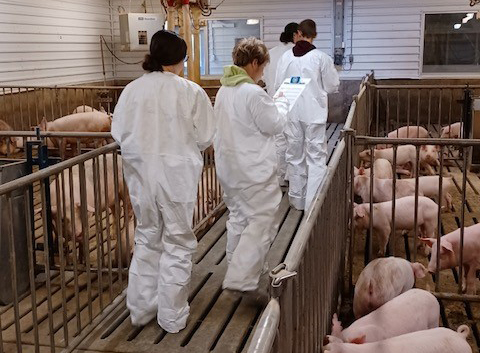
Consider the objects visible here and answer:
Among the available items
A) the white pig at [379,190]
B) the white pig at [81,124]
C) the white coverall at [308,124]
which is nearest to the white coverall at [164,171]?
the white coverall at [308,124]

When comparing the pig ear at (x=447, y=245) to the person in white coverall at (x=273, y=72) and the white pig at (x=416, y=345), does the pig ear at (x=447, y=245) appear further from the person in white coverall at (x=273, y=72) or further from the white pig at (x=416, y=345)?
the person in white coverall at (x=273, y=72)

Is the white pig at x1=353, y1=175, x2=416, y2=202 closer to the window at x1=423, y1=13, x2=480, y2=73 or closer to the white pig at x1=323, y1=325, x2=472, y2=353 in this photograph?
the white pig at x1=323, y1=325, x2=472, y2=353

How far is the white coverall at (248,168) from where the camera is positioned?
168 inches

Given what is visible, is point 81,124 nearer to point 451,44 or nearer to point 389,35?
point 389,35

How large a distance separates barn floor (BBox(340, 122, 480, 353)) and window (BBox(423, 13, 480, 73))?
647 centimetres

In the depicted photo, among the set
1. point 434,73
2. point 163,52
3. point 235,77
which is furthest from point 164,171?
point 434,73

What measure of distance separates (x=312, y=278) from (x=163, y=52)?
1785 millimetres

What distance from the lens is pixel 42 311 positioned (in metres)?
4.49

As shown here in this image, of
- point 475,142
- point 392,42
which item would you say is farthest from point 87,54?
point 475,142

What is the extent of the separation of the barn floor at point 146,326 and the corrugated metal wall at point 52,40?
7134 millimetres

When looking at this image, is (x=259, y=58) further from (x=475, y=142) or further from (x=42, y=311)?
(x=42, y=311)

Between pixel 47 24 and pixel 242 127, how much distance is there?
30.7ft

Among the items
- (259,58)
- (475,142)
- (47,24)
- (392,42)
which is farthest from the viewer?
(392,42)

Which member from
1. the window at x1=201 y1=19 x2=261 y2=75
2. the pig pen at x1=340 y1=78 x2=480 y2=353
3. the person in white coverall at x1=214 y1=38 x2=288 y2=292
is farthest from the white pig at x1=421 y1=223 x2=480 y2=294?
the window at x1=201 y1=19 x2=261 y2=75
